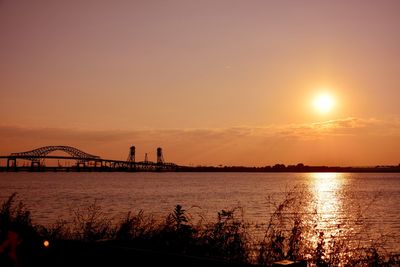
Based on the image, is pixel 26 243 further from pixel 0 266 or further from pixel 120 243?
pixel 120 243

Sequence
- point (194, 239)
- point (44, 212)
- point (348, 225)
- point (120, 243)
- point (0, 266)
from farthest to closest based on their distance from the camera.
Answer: point (44, 212) < point (348, 225) < point (194, 239) < point (120, 243) < point (0, 266)

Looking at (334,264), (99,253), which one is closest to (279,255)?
(334,264)

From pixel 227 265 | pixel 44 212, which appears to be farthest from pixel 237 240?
pixel 44 212

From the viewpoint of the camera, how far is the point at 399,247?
22844 mm

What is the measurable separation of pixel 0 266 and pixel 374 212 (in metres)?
42.8

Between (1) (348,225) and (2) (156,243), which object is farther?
(1) (348,225)

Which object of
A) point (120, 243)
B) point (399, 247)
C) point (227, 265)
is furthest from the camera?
point (399, 247)

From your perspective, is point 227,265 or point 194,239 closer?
point 227,265

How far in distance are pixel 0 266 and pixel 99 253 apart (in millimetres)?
1293

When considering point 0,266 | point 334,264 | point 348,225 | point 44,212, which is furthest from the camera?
point 44,212

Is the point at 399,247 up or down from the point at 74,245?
down

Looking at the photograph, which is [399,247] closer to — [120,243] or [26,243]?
[120,243]

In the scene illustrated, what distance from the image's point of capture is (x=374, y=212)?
146ft

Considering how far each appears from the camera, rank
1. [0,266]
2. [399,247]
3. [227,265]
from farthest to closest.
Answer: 1. [399,247]
2. [0,266]
3. [227,265]
